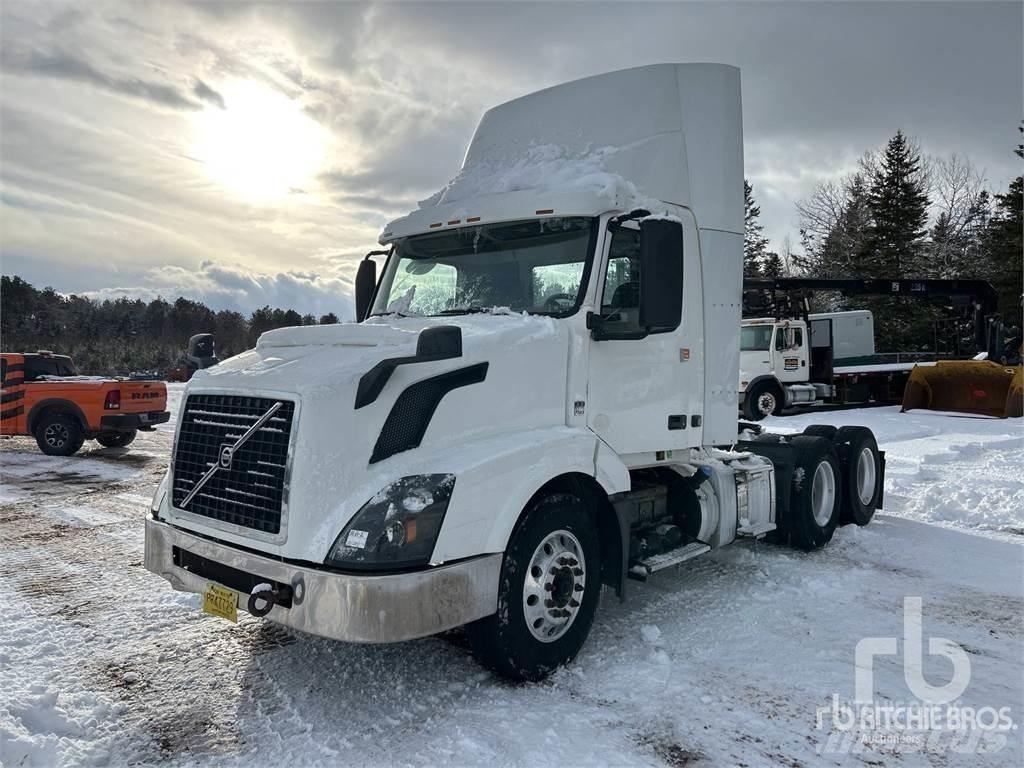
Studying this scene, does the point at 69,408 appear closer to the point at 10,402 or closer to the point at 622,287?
the point at 10,402

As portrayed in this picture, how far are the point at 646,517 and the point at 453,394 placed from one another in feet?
7.72

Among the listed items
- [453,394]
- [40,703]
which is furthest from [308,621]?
[40,703]

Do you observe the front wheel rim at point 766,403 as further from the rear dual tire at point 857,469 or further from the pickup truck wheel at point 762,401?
the rear dual tire at point 857,469

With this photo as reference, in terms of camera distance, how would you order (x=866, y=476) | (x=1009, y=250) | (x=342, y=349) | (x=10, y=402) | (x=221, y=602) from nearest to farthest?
(x=221, y=602) < (x=342, y=349) < (x=866, y=476) < (x=10, y=402) < (x=1009, y=250)

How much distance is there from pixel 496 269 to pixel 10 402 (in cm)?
1271

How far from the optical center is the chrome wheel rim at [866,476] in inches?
297

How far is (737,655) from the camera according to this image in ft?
13.8

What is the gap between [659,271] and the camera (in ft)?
13.6

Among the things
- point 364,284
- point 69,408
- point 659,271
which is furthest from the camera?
point 69,408

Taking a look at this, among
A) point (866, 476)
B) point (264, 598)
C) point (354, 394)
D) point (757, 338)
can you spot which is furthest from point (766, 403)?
point (264, 598)

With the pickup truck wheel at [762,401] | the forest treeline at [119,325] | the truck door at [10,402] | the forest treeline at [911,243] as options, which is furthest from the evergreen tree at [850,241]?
the truck door at [10,402]

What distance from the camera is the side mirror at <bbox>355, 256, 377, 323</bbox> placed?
553 centimetres

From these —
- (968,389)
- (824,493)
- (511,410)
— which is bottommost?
(824,493)

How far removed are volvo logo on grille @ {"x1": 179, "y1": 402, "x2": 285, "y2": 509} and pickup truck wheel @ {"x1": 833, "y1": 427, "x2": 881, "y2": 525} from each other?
20.2 ft
